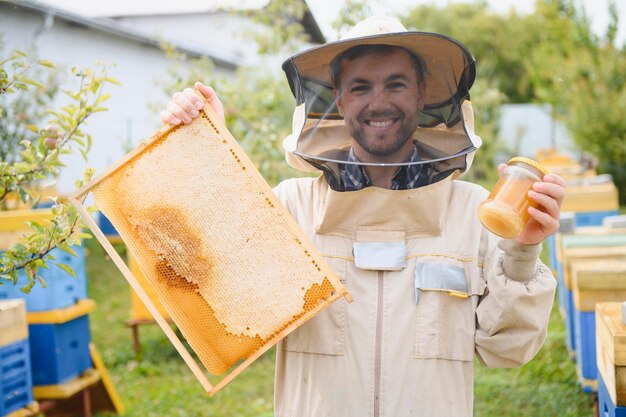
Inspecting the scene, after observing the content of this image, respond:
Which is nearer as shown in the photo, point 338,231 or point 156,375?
point 338,231

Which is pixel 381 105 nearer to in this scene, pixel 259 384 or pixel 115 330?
pixel 259 384

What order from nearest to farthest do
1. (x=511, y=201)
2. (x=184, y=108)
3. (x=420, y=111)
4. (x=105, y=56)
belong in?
(x=511, y=201) → (x=184, y=108) → (x=420, y=111) → (x=105, y=56)

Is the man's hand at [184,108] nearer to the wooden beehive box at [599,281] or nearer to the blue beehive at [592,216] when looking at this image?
the wooden beehive box at [599,281]

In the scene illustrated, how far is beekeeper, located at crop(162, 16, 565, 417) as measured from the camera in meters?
1.93

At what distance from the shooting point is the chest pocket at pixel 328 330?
1974mm

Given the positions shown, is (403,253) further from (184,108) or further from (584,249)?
(584,249)

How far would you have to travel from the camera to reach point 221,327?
76.4 inches

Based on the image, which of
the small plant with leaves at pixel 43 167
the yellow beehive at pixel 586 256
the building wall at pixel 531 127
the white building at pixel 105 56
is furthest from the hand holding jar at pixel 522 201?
the building wall at pixel 531 127

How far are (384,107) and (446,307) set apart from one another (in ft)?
2.08

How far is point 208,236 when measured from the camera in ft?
6.45

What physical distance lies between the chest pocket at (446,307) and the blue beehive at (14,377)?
2394mm

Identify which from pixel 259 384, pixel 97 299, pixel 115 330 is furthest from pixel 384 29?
pixel 97 299

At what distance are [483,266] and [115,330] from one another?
5.99 metres

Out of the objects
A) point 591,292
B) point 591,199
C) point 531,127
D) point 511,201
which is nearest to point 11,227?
point 511,201
